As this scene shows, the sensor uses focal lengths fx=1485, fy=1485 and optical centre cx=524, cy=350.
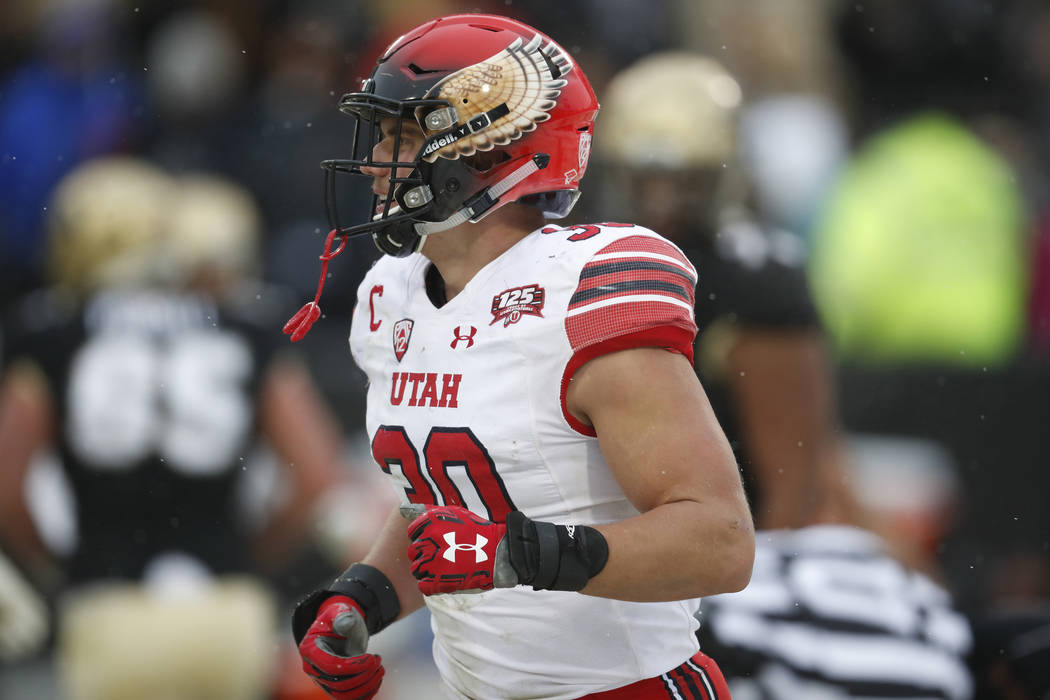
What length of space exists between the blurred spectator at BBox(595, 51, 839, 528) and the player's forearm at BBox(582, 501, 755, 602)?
75.8 inches

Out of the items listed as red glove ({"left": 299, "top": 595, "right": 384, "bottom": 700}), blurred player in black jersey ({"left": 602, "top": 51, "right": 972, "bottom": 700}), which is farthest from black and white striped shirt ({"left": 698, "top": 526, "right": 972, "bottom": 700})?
red glove ({"left": 299, "top": 595, "right": 384, "bottom": 700})

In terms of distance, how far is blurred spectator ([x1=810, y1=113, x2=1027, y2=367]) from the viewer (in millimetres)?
7246

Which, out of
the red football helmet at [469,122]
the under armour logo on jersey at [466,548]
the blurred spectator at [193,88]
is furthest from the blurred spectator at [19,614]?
the blurred spectator at [193,88]

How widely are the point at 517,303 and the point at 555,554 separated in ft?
1.51

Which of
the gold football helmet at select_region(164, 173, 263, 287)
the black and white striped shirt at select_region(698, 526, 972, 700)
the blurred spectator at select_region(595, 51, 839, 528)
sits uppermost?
the blurred spectator at select_region(595, 51, 839, 528)

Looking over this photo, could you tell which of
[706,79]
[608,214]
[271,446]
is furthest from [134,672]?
[706,79]

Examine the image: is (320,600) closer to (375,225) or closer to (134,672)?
(375,225)

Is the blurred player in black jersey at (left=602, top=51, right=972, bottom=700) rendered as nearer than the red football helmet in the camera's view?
No

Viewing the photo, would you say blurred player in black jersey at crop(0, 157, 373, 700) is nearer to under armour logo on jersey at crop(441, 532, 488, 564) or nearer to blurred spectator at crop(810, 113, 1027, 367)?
under armour logo on jersey at crop(441, 532, 488, 564)

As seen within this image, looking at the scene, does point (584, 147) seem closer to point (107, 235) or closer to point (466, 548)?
point (466, 548)

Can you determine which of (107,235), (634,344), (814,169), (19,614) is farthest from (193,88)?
(634,344)

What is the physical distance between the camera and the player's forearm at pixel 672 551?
2.26 m

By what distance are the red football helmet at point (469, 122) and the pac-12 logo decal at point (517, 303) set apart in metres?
0.20

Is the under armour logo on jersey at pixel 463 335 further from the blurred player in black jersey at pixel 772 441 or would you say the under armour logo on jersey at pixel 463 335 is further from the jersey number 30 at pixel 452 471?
the blurred player in black jersey at pixel 772 441
